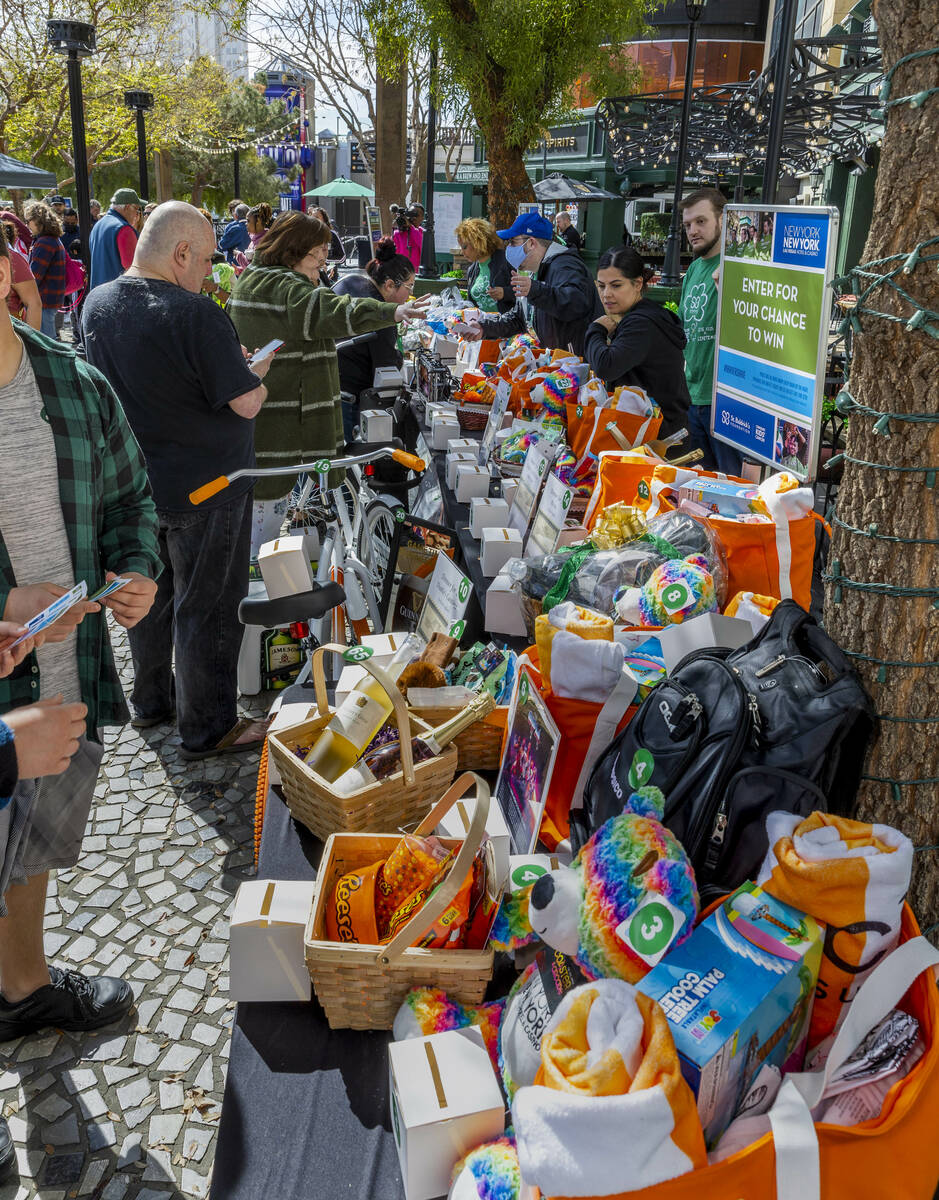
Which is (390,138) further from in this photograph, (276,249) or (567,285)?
(276,249)

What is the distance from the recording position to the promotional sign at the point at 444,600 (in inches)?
105

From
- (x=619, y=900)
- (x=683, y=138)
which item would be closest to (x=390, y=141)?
(x=683, y=138)

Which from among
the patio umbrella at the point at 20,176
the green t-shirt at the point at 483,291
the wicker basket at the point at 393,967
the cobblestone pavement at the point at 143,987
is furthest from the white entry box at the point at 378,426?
the patio umbrella at the point at 20,176

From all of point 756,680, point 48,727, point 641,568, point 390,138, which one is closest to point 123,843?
point 48,727

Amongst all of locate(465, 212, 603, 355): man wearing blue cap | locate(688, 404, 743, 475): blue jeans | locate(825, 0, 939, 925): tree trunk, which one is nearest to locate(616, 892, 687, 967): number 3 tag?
locate(825, 0, 939, 925): tree trunk

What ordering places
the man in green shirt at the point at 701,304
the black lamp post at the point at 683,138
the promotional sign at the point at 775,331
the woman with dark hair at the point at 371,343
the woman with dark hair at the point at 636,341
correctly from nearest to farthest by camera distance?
the promotional sign at the point at 775,331 → the woman with dark hair at the point at 636,341 → the man in green shirt at the point at 701,304 → the woman with dark hair at the point at 371,343 → the black lamp post at the point at 683,138

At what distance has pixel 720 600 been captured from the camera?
88.7 inches

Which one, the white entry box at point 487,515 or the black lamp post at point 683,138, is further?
the black lamp post at point 683,138

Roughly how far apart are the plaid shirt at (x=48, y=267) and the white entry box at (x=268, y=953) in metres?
10.2

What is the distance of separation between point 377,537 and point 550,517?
4.65 ft

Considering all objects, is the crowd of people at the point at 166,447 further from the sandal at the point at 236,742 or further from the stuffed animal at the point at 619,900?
the stuffed animal at the point at 619,900

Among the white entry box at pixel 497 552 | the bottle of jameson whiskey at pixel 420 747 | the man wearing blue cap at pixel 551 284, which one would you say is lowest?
the bottle of jameson whiskey at pixel 420 747

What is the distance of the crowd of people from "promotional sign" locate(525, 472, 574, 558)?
1.11 meters

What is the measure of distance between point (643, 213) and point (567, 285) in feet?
75.3
